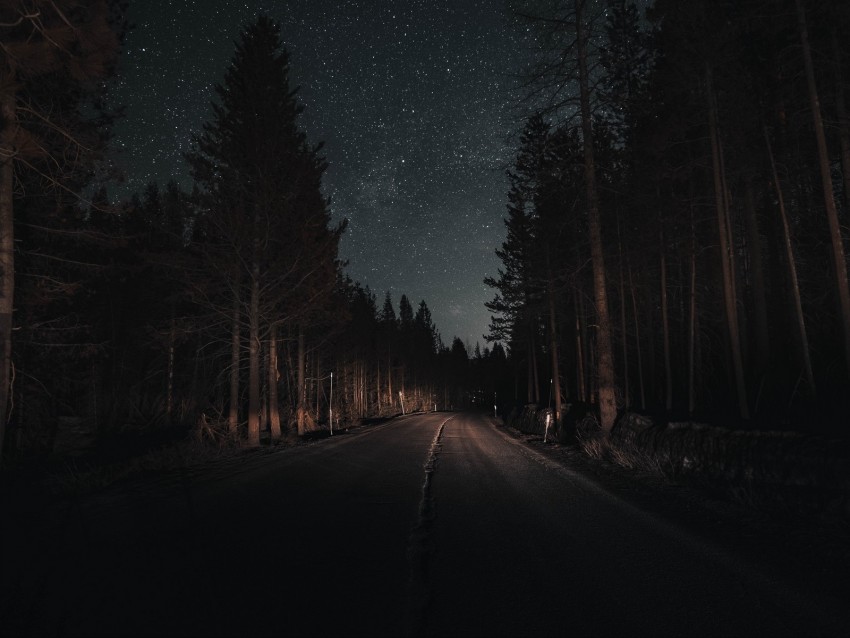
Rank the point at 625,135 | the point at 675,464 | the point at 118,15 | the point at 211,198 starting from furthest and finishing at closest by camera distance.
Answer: the point at 625,135 < the point at 211,198 < the point at 118,15 < the point at 675,464

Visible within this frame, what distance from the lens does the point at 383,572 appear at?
3.46 meters

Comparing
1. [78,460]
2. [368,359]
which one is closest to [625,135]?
[78,460]

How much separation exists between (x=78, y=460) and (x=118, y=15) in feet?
36.8

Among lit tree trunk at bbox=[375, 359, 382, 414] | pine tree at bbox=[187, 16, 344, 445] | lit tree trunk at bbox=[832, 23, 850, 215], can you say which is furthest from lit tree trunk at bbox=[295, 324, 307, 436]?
lit tree trunk at bbox=[375, 359, 382, 414]

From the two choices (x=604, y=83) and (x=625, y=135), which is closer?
(x=604, y=83)

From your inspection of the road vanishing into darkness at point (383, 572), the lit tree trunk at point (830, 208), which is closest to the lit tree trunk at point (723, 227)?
the lit tree trunk at point (830, 208)

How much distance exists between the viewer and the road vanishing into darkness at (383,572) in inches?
106

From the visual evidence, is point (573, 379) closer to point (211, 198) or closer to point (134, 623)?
point (211, 198)

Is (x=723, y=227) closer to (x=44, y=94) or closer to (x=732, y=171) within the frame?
(x=732, y=171)

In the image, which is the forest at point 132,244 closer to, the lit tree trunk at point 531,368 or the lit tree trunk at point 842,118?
the lit tree trunk at point 842,118

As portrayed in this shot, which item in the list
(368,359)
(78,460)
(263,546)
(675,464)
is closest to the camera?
(263,546)

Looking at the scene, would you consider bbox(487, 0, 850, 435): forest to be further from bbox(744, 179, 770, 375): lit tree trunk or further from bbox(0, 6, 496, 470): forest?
bbox(0, 6, 496, 470): forest

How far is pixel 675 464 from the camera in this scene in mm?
7723

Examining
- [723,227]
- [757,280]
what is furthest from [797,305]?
[757,280]
